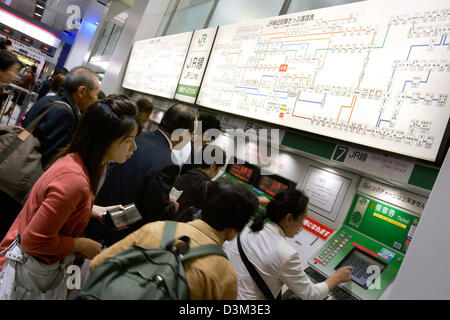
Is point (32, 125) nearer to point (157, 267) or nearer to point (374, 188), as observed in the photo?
point (157, 267)

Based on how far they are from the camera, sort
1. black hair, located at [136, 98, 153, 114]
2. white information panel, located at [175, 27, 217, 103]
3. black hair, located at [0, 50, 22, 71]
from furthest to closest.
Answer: white information panel, located at [175, 27, 217, 103] → black hair, located at [136, 98, 153, 114] → black hair, located at [0, 50, 22, 71]

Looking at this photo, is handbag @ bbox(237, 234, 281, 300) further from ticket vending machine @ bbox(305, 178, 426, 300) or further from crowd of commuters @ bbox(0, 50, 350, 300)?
ticket vending machine @ bbox(305, 178, 426, 300)

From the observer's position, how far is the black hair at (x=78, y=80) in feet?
7.06

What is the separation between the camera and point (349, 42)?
2244 mm

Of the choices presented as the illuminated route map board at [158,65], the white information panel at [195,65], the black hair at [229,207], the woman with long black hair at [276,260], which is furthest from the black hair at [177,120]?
the illuminated route map board at [158,65]

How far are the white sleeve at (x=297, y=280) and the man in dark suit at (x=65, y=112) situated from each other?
146 cm

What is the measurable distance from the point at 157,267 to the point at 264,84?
218 cm

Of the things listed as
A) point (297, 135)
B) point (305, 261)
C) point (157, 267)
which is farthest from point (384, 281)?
point (157, 267)

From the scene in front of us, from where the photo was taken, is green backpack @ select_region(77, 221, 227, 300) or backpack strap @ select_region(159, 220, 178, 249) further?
backpack strap @ select_region(159, 220, 178, 249)

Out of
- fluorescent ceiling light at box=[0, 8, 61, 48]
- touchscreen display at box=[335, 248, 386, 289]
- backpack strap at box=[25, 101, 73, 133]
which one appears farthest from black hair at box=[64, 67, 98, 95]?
fluorescent ceiling light at box=[0, 8, 61, 48]

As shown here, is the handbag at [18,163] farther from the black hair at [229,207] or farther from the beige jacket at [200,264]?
the black hair at [229,207]

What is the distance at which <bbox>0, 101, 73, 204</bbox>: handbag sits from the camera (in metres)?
1.48

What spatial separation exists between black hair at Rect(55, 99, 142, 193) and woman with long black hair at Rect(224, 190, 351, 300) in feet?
2.92
